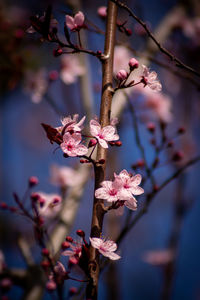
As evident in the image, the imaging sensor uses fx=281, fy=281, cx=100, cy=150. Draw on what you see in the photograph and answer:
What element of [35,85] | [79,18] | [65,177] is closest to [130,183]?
[79,18]

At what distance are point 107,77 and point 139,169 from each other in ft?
1.94

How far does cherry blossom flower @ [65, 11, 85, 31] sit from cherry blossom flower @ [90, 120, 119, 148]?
1.27 feet

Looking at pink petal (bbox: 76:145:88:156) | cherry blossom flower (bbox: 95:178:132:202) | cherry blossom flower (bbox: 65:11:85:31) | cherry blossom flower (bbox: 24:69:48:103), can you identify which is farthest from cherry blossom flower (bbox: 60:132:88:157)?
cherry blossom flower (bbox: 24:69:48:103)

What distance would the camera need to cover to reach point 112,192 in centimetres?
74

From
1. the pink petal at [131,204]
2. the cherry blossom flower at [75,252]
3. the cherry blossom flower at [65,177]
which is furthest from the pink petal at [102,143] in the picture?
the cherry blossom flower at [65,177]

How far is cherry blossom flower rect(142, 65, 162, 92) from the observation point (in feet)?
2.88

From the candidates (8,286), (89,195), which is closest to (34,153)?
(89,195)

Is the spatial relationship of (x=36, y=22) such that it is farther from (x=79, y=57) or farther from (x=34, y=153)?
(x=34, y=153)

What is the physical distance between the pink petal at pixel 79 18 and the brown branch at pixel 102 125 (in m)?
0.09

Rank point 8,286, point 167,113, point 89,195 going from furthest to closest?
point 89,195 < point 167,113 < point 8,286

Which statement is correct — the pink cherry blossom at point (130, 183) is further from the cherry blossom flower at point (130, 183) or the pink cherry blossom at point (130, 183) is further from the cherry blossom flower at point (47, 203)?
the cherry blossom flower at point (47, 203)

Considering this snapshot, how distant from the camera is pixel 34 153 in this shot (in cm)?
667

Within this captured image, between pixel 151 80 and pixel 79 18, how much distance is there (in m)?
0.32

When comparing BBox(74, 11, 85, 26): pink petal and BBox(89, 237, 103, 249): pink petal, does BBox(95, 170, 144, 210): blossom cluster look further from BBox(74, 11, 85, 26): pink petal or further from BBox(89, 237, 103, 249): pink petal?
BBox(74, 11, 85, 26): pink petal
